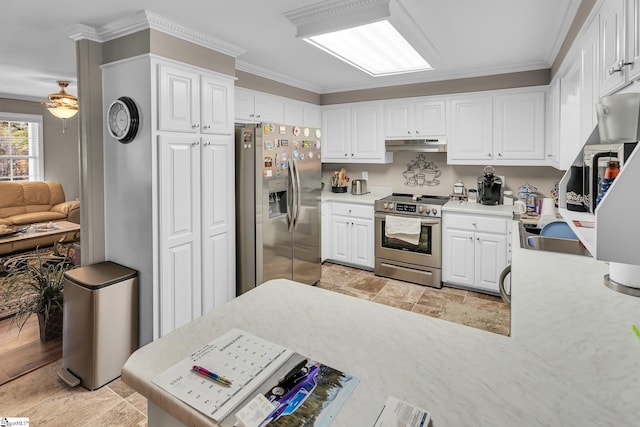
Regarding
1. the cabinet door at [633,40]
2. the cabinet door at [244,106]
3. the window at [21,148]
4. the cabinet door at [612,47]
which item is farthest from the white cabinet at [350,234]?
the window at [21,148]

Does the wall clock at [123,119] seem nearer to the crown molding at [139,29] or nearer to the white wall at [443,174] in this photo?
the crown molding at [139,29]

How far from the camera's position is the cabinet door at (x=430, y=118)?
4.33 metres

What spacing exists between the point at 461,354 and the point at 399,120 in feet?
12.7

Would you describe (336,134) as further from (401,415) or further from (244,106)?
(401,415)

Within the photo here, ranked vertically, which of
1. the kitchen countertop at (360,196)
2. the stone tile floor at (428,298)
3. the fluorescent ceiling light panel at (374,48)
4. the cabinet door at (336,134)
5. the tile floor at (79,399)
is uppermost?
the fluorescent ceiling light panel at (374,48)

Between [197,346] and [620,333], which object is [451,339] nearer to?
[620,333]

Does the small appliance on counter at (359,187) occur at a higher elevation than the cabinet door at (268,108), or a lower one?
lower

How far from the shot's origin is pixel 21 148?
6281mm

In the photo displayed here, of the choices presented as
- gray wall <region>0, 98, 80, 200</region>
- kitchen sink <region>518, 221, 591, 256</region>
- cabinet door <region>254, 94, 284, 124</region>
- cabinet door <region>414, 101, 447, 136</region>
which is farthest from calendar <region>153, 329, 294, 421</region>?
gray wall <region>0, 98, 80, 200</region>

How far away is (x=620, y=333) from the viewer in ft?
4.01

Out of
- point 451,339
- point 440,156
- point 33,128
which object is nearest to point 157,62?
point 451,339

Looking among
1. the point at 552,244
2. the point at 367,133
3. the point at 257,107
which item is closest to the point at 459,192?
the point at 367,133

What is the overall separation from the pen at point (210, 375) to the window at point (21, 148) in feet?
23.3

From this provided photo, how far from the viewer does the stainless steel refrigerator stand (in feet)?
10.8
